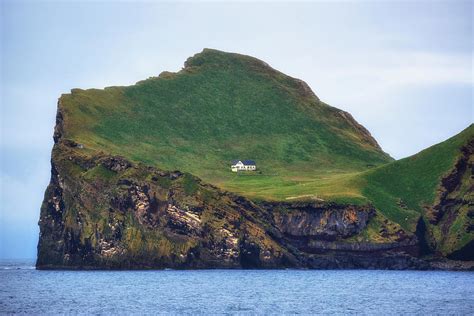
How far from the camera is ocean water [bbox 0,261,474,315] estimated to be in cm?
11850

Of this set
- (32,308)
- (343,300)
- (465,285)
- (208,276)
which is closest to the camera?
(32,308)

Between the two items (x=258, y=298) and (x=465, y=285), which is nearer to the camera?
(x=258, y=298)

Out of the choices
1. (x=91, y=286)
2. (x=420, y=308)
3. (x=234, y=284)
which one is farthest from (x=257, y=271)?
(x=420, y=308)

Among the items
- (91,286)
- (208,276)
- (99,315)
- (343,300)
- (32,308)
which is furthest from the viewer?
(208,276)

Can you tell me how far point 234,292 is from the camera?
14400cm

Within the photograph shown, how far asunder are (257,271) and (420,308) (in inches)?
3122

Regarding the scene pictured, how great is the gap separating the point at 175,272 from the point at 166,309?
7602 centimetres

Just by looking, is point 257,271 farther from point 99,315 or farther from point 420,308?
point 99,315

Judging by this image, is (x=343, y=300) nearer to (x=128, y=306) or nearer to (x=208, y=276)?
(x=128, y=306)

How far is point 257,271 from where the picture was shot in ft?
653

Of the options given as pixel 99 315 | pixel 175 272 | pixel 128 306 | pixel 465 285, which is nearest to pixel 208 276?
pixel 175 272

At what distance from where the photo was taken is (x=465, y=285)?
Answer: 539ft

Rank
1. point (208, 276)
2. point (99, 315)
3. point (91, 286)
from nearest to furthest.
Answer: point (99, 315), point (91, 286), point (208, 276)

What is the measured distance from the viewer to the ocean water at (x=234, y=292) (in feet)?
389
